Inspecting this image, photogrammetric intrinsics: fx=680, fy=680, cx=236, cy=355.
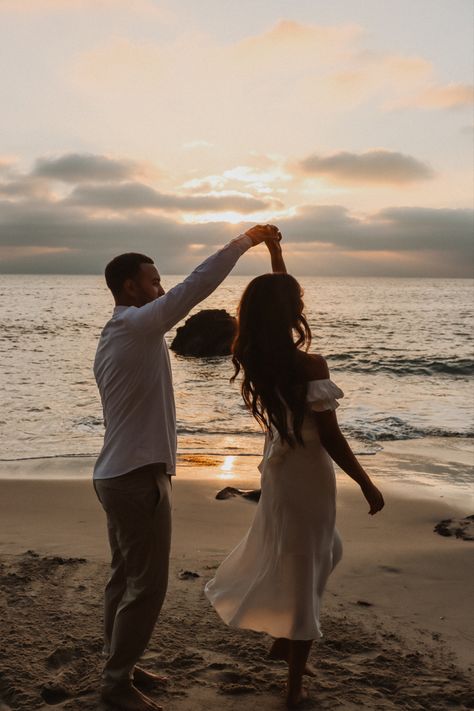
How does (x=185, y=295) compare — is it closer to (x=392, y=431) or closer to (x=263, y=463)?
(x=263, y=463)

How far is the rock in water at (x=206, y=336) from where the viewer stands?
1124 inches

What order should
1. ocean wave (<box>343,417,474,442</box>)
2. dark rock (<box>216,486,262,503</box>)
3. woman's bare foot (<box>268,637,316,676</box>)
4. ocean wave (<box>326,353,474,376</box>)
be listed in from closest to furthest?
woman's bare foot (<box>268,637,316,676</box>)
dark rock (<box>216,486,262,503</box>)
ocean wave (<box>343,417,474,442</box>)
ocean wave (<box>326,353,474,376</box>)

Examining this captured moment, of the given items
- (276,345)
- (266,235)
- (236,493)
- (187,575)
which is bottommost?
(236,493)

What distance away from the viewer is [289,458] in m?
3.33

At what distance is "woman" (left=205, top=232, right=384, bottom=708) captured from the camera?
3.20 m

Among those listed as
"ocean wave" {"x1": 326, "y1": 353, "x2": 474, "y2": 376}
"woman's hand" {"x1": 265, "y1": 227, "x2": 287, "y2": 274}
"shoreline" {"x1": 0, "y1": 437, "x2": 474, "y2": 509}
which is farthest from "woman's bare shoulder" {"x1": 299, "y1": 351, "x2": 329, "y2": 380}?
"ocean wave" {"x1": 326, "y1": 353, "x2": 474, "y2": 376}

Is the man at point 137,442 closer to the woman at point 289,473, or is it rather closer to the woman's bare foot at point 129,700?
the woman's bare foot at point 129,700

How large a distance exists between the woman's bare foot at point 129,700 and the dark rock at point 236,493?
4.44 metres

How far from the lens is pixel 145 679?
3668mm

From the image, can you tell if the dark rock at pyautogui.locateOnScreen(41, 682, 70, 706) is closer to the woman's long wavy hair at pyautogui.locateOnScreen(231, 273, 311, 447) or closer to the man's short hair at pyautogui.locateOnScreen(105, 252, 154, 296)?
the woman's long wavy hair at pyautogui.locateOnScreen(231, 273, 311, 447)

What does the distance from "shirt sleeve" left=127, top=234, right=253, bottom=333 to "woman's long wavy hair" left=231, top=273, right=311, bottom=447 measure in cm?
21

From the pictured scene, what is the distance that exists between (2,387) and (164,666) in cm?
1580

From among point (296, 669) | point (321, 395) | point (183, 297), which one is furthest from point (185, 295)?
point (296, 669)

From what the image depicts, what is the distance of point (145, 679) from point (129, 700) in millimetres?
310
